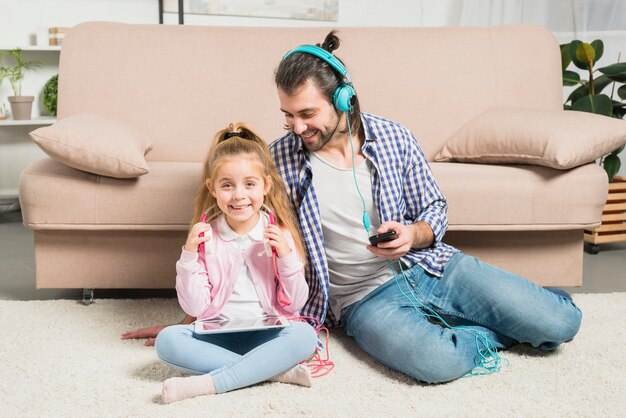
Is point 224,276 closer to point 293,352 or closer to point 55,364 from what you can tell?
point 293,352

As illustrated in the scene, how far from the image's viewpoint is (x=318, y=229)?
6.11 feet

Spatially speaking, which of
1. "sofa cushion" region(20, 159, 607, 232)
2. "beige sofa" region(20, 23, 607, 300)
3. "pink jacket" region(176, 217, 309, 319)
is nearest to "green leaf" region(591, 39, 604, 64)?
"beige sofa" region(20, 23, 607, 300)

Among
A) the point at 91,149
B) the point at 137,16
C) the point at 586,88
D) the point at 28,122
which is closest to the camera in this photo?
the point at 91,149

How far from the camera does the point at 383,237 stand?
1.68 m

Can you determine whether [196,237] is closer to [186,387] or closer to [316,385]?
[186,387]

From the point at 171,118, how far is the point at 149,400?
1344 millimetres

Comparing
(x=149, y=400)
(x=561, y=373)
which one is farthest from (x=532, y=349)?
(x=149, y=400)

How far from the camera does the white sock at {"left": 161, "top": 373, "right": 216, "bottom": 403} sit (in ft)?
5.09

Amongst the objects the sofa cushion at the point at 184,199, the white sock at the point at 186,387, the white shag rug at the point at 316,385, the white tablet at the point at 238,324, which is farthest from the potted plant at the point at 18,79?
the white sock at the point at 186,387

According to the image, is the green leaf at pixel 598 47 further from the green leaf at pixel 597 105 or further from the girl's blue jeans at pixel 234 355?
the girl's blue jeans at pixel 234 355

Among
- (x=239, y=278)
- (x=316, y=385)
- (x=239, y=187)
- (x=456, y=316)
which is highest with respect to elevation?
(x=239, y=187)

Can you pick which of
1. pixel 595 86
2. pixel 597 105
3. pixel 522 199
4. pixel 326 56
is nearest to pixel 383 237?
pixel 326 56

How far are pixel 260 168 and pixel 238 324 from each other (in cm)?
37

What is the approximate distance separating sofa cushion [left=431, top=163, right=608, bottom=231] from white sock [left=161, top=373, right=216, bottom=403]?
96 cm
